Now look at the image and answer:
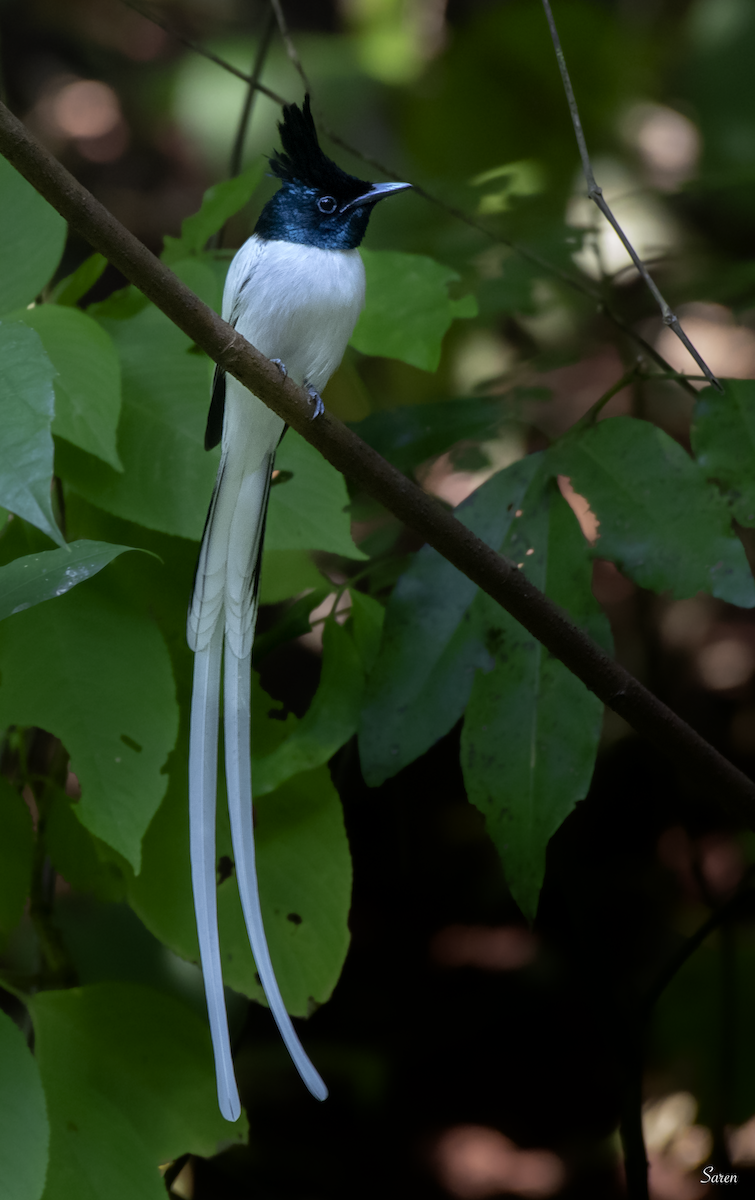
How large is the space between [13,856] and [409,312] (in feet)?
2.07

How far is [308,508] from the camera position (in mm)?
831

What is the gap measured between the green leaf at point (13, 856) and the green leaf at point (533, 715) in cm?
42

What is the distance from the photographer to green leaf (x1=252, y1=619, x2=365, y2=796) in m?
0.87

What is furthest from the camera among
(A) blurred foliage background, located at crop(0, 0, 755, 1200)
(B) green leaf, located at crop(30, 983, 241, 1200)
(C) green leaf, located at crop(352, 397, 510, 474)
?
(A) blurred foliage background, located at crop(0, 0, 755, 1200)

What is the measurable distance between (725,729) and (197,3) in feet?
8.88

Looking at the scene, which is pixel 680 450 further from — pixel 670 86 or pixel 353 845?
pixel 670 86

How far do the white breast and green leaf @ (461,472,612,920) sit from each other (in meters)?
0.25

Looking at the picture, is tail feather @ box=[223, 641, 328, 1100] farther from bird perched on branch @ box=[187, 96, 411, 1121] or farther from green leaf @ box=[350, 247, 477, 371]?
green leaf @ box=[350, 247, 477, 371]

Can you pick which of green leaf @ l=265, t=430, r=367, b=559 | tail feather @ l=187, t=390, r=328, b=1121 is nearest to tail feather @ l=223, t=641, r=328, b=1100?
tail feather @ l=187, t=390, r=328, b=1121

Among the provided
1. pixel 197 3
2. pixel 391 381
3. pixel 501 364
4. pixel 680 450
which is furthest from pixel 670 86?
pixel 680 450

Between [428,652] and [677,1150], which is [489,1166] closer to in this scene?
[677,1150]

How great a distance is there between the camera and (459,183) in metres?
1.44

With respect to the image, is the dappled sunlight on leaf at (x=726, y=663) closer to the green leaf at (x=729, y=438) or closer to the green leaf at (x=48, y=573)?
the green leaf at (x=729, y=438)

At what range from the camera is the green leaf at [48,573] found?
61cm
